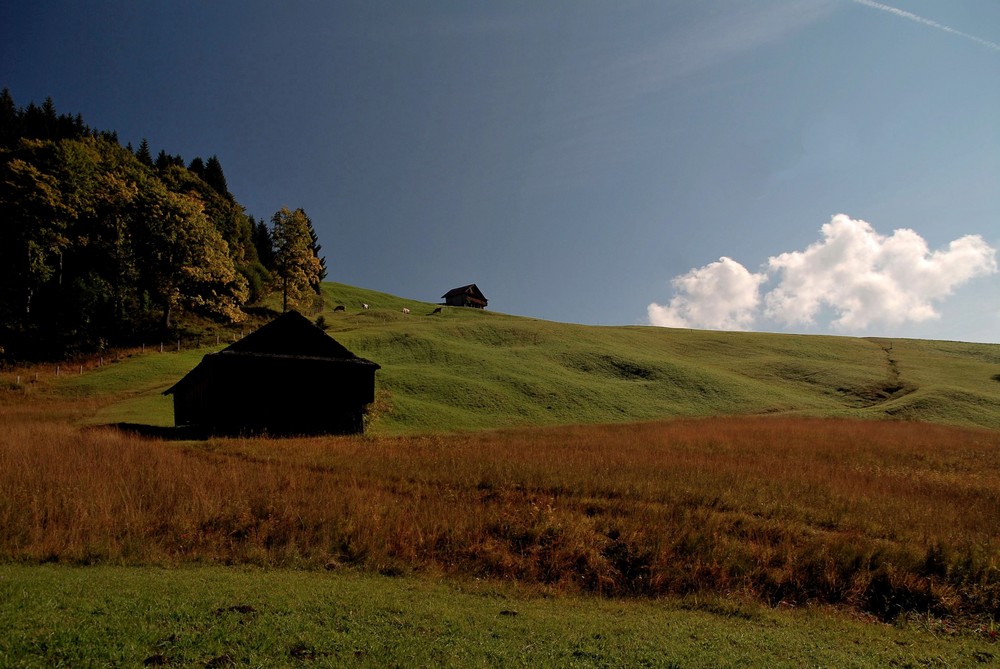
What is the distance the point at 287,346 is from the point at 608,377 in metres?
32.5

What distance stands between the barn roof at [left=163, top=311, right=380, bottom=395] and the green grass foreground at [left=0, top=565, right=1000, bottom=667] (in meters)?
21.9

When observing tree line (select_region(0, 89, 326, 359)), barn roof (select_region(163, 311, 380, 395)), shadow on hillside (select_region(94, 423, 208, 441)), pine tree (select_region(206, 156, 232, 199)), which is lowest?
shadow on hillside (select_region(94, 423, 208, 441))

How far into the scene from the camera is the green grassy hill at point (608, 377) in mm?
36000

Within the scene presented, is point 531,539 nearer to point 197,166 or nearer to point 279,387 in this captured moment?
point 279,387

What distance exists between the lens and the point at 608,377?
164ft

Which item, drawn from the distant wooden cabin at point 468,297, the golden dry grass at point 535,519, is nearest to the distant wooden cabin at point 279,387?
the golden dry grass at point 535,519

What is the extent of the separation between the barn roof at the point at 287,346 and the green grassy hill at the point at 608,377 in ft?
15.0

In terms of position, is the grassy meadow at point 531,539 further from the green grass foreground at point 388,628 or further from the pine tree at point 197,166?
the pine tree at point 197,166

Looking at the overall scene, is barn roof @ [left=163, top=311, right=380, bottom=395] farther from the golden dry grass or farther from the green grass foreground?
the green grass foreground

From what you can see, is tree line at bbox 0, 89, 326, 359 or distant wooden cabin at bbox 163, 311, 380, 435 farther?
tree line at bbox 0, 89, 326, 359

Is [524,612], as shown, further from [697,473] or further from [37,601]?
[697,473]

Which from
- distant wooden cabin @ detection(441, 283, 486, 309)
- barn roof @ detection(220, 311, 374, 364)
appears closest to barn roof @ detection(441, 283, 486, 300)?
distant wooden cabin @ detection(441, 283, 486, 309)

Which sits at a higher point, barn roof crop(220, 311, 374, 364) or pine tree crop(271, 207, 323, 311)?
pine tree crop(271, 207, 323, 311)

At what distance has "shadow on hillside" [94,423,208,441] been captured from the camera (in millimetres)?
22653
